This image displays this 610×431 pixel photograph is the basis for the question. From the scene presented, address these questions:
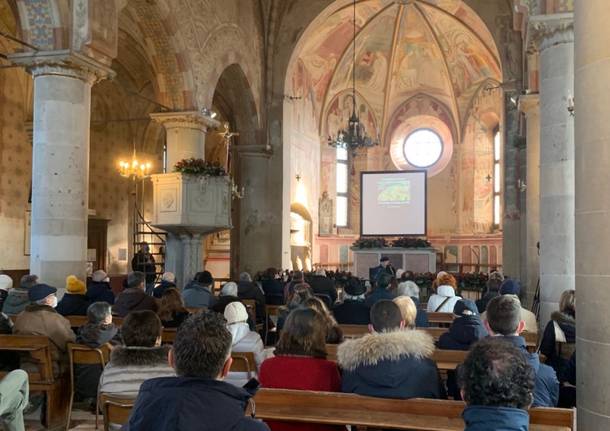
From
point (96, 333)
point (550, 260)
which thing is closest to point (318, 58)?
point (550, 260)

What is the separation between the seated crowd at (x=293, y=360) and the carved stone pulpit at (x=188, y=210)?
5099 mm

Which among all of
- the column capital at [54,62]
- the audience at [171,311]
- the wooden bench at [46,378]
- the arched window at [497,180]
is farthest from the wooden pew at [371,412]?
the arched window at [497,180]

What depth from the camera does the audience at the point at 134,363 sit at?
402 centimetres

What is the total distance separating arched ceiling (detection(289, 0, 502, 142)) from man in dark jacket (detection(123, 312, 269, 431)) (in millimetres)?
21896

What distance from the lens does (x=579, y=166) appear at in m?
4.17

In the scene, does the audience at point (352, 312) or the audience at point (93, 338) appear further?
the audience at point (352, 312)

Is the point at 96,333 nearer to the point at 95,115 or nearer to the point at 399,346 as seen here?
the point at 399,346

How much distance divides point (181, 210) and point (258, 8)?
919 cm

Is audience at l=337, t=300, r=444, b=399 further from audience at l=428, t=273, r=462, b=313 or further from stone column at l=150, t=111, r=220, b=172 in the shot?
stone column at l=150, t=111, r=220, b=172

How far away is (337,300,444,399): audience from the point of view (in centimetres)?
389

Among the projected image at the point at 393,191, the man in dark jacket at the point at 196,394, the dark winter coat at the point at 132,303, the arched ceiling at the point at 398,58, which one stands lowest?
the dark winter coat at the point at 132,303

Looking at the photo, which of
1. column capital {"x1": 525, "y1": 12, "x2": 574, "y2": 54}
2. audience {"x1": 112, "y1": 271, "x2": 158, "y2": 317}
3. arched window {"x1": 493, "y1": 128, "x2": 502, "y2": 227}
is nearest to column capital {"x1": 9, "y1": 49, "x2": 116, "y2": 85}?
audience {"x1": 112, "y1": 271, "x2": 158, "y2": 317}

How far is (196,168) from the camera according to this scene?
526 inches

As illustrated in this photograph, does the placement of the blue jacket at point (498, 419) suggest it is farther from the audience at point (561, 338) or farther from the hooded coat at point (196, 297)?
the hooded coat at point (196, 297)
